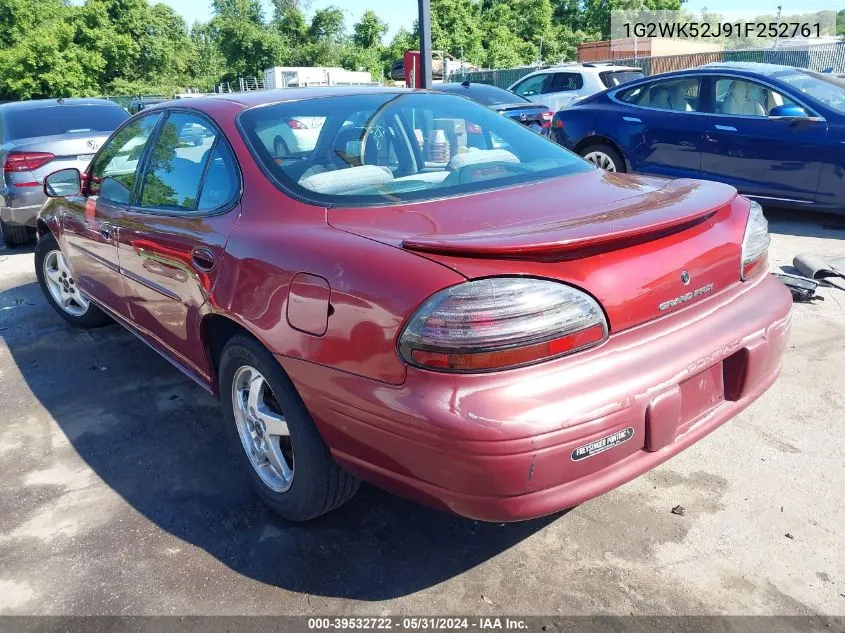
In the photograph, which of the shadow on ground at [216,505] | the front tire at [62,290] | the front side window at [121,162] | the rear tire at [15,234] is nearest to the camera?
the shadow on ground at [216,505]

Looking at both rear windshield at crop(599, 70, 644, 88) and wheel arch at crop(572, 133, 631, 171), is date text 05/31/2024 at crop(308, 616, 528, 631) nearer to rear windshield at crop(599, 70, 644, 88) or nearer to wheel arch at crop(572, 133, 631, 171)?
wheel arch at crop(572, 133, 631, 171)

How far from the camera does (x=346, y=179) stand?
8.67 feet

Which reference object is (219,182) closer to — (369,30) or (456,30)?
(456,30)

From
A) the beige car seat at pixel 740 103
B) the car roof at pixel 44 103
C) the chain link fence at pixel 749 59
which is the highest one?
the chain link fence at pixel 749 59

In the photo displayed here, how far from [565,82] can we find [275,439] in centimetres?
1274

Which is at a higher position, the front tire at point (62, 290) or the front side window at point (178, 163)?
the front side window at point (178, 163)

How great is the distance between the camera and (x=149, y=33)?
51531mm

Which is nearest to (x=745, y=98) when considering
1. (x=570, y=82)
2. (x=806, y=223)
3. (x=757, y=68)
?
(x=757, y=68)

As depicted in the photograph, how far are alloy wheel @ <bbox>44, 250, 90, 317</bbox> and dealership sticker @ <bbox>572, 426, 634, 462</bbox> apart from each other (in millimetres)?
4022

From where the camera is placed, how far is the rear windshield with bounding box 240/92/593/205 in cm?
260

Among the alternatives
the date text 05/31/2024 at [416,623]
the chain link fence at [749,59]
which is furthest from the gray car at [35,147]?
the chain link fence at [749,59]

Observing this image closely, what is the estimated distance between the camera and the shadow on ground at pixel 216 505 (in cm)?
246

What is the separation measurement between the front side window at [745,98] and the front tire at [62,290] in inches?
232

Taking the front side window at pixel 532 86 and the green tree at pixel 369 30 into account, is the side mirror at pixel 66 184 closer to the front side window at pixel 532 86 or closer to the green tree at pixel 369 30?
the front side window at pixel 532 86
